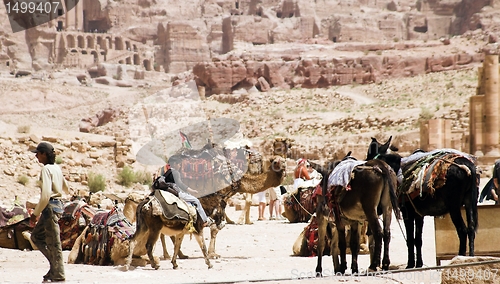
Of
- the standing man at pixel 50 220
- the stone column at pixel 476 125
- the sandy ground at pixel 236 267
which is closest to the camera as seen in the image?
the standing man at pixel 50 220

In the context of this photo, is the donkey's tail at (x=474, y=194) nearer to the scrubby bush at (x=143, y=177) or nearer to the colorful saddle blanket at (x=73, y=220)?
the colorful saddle blanket at (x=73, y=220)

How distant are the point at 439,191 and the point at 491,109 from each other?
25.7m

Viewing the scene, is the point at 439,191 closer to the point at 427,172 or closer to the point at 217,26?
the point at 427,172

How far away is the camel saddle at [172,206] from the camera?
35.9 ft

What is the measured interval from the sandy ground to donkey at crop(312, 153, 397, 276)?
466 millimetres

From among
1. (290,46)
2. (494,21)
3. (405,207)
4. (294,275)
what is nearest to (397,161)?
(405,207)

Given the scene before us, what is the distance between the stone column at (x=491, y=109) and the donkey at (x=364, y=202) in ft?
85.4

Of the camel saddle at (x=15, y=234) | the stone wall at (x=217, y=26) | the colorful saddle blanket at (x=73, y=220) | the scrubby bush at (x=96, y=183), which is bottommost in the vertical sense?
the scrubby bush at (x=96, y=183)

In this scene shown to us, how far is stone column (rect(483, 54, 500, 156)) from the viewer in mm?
34594

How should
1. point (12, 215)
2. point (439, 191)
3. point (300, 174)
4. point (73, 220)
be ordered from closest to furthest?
point (439, 191) → point (73, 220) → point (12, 215) → point (300, 174)

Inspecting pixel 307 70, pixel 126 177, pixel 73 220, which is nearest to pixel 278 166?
pixel 73 220

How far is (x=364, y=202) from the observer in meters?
9.41

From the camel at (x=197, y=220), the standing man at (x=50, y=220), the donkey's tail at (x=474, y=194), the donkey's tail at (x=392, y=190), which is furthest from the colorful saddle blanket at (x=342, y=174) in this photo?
the standing man at (x=50, y=220)

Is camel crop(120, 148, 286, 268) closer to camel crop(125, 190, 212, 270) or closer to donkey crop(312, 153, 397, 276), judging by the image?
camel crop(125, 190, 212, 270)
